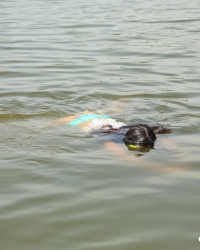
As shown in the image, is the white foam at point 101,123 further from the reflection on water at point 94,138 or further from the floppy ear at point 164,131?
the floppy ear at point 164,131

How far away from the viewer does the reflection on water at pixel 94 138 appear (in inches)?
121

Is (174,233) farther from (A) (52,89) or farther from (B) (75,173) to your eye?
(A) (52,89)

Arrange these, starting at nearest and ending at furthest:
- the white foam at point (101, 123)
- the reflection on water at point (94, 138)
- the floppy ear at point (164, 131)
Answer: the reflection on water at point (94, 138) < the floppy ear at point (164, 131) < the white foam at point (101, 123)

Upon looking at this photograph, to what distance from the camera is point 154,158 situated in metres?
4.55

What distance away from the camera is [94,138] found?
5203 millimetres

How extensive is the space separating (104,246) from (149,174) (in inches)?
54.2

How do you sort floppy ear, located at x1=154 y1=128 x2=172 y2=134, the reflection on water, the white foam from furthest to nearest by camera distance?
the white foam, floppy ear, located at x1=154 y1=128 x2=172 y2=134, the reflection on water

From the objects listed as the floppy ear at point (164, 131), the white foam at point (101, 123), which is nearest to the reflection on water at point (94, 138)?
the floppy ear at point (164, 131)

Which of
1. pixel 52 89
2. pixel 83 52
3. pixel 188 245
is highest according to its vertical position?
pixel 83 52

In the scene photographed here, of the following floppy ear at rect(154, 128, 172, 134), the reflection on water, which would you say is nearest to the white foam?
the reflection on water

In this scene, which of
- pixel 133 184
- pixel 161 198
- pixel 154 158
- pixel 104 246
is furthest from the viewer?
pixel 154 158

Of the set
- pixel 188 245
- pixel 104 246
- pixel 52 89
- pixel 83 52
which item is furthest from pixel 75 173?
pixel 83 52

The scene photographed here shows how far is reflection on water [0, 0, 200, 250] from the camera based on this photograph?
3082 millimetres

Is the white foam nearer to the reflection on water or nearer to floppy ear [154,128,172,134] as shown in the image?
the reflection on water
